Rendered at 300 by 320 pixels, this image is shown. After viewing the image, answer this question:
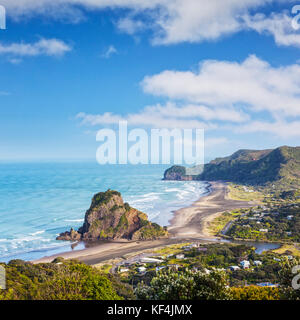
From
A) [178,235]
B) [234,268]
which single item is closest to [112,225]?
[178,235]

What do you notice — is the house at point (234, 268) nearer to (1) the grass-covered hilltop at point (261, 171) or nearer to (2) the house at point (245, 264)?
(2) the house at point (245, 264)

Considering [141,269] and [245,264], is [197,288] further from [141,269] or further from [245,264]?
[245,264]

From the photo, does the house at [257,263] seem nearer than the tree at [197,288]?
No

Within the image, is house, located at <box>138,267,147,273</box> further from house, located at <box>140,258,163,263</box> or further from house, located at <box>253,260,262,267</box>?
house, located at <box>253,260,262,267</box>

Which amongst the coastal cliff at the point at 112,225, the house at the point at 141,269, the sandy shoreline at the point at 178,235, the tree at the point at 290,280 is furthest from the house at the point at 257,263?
the tree at the point at 290,280
